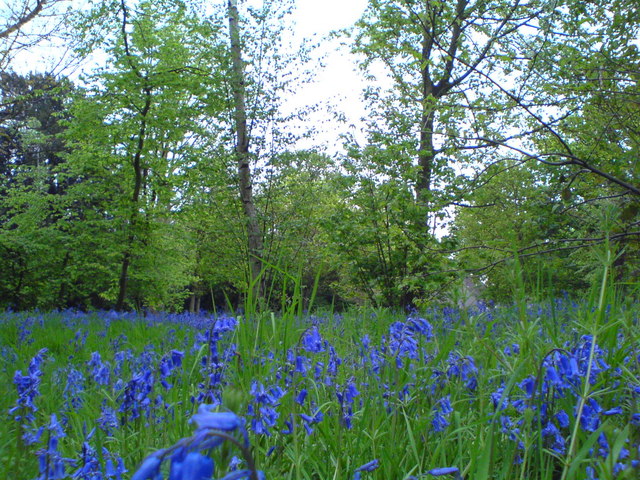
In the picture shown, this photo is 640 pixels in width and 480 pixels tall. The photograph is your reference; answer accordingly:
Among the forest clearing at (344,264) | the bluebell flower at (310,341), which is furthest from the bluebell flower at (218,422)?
the bluebell flower at (310,341)

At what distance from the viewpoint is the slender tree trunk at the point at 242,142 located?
11.8 metres

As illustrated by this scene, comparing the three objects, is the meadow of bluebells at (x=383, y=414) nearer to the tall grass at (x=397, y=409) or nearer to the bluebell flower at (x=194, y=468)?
the tall grass at (x=397, y=409)

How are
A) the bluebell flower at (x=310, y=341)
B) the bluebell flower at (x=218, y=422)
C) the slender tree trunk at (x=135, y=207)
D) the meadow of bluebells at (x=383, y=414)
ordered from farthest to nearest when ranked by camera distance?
1. the slender tree trunk at (x=135, y=207)
2. the bluebell flower at (x=310, y=341)
3. the meadow of bluebells at (x=383, y=414)
4. the bluebell flower at (x=218, y=422)

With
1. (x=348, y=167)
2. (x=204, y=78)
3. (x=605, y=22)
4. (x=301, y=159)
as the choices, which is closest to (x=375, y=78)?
(x=301, y=159)

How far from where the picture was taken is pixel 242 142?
1234 cm

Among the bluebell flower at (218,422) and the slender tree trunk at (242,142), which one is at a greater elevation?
the slender tree trunk at (242,142)

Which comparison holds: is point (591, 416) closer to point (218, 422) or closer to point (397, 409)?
point (397, 409)

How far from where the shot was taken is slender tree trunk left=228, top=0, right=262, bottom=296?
11.8 metres

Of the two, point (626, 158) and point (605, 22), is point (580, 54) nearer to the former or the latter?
point (605, 22)

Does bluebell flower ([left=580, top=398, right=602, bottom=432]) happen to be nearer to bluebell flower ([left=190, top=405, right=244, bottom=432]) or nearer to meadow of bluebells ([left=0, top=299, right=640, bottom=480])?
meadow of bluebells ([left=0, top=299, right=640, bottom=480])

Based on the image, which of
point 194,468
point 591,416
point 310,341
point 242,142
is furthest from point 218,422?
point 242,142

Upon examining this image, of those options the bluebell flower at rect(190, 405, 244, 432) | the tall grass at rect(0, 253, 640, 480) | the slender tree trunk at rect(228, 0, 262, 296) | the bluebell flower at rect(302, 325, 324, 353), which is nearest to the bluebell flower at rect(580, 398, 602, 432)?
the tall grass at rect(0, 253, 640, 480)

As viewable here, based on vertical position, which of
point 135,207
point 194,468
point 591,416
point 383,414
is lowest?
point 383,414

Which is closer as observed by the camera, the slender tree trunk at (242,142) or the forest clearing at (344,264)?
the forest clearing at (344,264)
